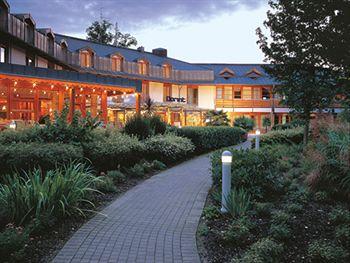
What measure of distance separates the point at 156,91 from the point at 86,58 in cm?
849

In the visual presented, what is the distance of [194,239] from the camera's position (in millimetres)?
5535

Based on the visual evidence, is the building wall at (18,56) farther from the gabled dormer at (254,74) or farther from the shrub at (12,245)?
the gabled dormer at (254,74)

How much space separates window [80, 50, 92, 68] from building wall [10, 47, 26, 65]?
11.6m

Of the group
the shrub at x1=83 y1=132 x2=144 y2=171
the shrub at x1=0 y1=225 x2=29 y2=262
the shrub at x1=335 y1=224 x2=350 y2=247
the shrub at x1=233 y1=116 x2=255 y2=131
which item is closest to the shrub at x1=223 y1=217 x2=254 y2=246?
the shrub at x1=335 y1=224 x2=350 y2=247

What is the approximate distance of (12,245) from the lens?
459cm

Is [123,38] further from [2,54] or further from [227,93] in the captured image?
[2,54]

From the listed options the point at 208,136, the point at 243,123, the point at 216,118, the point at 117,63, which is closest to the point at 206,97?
the point at 243,123

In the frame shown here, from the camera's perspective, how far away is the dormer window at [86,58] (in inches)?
1355

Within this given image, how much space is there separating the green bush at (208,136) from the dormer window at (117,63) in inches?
700

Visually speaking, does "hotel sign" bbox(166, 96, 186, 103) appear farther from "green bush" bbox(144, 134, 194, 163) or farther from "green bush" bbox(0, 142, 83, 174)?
"green bush" bbox(0, 142, 83, 174)

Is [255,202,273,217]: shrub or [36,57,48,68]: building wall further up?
[36,57,48,68]: building wall

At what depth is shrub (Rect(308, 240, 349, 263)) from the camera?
4.57 m

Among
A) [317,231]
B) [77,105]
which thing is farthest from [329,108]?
[77,105]

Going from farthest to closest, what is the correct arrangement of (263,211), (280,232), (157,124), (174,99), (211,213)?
(174,99) → (157,124) → (211,213) → (263,211) → (280,232)
